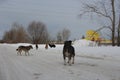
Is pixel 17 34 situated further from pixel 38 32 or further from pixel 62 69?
pixel 62 69

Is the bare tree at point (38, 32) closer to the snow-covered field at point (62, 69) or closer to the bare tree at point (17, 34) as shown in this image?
the bare tree at point (17, 34)

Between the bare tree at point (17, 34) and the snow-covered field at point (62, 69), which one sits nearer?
the snow-covered field at point (62, 69)

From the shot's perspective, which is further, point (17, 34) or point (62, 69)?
point (17, 34)

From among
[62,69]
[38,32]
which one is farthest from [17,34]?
[62,69]

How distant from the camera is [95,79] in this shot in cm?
1102

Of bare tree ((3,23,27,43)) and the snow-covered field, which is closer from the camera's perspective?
the snow-covered field

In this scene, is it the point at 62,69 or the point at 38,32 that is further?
the point at 38,32

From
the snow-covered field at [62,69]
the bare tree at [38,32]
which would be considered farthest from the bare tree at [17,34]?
the snow-covered field at [62,69]

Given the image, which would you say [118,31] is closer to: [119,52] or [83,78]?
[119,52]

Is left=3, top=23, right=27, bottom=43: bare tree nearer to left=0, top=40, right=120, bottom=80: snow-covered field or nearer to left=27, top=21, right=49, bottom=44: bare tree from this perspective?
left=27, top=21, right=49, bottom=44: bare tree

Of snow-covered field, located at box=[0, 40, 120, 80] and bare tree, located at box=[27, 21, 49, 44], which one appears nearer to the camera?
snow-covered field, located at box=[0, 40, 120, 80]

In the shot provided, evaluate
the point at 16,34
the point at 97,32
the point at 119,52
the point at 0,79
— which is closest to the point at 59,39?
the point at 16,34

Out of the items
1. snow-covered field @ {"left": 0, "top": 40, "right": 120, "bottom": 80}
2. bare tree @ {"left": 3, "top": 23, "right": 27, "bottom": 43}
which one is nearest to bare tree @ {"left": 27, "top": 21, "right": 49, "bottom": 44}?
bare tree @ {"left": 3, "top": 23, "right": 27, "bottom": 43}

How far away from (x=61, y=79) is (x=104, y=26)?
28075mm
